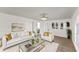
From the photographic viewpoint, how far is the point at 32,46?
2012 millimetres

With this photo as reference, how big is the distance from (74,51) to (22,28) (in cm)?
130

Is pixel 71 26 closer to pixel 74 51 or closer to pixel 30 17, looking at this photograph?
pixel 74 51

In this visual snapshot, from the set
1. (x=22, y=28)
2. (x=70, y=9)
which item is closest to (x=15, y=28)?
(x=22, y=28)

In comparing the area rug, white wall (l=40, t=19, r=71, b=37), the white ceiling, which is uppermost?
the white ceiling

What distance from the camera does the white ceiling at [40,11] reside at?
187cm

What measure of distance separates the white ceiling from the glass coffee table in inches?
22.9

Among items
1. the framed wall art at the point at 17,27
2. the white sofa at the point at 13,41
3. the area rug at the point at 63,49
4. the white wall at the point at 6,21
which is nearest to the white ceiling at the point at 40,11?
the white wall at the point at 6,21

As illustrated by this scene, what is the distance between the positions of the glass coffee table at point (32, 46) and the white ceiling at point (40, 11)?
0.58m

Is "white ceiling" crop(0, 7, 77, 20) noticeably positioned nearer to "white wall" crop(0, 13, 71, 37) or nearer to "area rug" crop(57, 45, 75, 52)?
"white wall" crop(0, 13, 71, 37)

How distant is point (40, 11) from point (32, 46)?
33.1 inches

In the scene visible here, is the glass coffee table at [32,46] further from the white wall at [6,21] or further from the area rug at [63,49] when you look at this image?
the white wall at [6,21]

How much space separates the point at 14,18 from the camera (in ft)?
6.33

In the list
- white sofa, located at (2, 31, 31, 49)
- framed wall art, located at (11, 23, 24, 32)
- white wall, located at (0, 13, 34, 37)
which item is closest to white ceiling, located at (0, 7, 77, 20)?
white wall, located at (0, 13, 34, 37)

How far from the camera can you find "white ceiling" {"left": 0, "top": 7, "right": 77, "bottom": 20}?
1869mm
